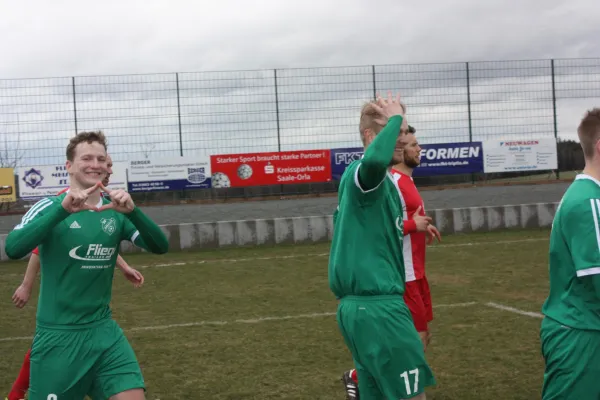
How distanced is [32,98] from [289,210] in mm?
9423

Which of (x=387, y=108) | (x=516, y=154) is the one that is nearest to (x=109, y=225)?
(x=387, y=108)

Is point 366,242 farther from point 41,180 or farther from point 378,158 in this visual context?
point 41,180

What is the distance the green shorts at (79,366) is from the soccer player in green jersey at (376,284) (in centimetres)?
121

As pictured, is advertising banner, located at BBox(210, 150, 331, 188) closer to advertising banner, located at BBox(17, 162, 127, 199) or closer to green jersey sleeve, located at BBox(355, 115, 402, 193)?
advertising banner, located at BBox(17, 162, 127, 199)

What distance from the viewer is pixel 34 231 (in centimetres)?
352

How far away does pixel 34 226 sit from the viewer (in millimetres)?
3527

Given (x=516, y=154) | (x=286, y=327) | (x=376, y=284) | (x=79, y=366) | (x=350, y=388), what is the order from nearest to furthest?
(x=376, y=284) < (x=79, y=366) < (x=350, y=388) < (x=286, y=327) < (x=516, y=154)

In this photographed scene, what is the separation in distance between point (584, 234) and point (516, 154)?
2346 centimetres

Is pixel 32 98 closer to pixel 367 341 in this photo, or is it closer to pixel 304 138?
pixel 304 138

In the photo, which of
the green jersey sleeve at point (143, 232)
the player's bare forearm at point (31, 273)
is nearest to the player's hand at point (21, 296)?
the player's bare forearm at point (31, 273)

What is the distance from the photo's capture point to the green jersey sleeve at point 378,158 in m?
3.27

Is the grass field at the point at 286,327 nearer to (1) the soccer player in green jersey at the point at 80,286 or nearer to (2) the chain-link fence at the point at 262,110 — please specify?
(1) the soccer player in green jersey at the point at 80,286

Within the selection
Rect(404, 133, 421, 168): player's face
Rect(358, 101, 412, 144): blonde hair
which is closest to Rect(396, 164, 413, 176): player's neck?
Rect(404, 133, 421, 168): player's face

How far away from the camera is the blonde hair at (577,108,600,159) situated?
10.8 feet
